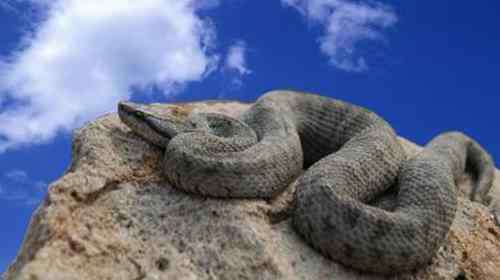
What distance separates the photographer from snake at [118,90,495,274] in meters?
7.55

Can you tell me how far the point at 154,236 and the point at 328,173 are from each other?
2.31m

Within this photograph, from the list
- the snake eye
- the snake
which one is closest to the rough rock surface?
the snake

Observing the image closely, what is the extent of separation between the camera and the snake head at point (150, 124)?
8.98 meters

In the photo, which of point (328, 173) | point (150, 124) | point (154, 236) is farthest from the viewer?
point (150, 124)

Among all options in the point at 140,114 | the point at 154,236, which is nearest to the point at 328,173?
the point at 154,236

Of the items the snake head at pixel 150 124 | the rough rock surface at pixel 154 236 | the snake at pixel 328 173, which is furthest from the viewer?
the snake head at pixel 150 124

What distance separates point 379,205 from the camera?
8.86 metres

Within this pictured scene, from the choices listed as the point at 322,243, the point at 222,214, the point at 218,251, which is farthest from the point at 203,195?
the point at 322,243

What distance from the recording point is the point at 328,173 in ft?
26.8

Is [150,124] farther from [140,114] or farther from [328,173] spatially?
[328,173]

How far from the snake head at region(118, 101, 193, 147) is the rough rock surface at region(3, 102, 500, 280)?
274 millimetres

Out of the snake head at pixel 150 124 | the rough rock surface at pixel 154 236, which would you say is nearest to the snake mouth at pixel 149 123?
the snake head at pixel 150 124

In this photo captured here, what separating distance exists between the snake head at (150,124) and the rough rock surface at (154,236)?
27 cm

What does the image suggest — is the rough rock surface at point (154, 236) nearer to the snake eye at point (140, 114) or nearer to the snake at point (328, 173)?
the snake at point (328, 173)
